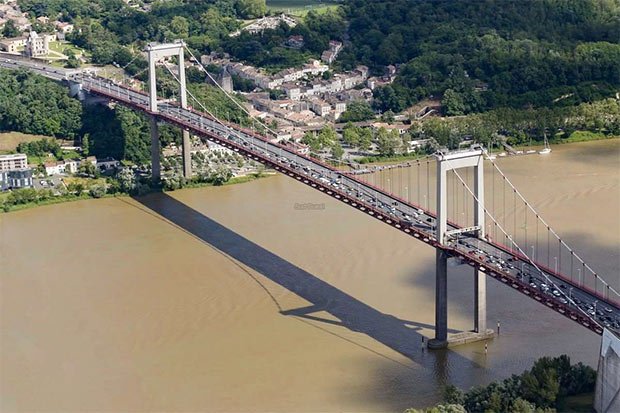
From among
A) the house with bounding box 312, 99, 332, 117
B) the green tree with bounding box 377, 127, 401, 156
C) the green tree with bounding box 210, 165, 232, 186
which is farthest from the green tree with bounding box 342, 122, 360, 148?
the green tree with bounding box 210, 165, 232, 186

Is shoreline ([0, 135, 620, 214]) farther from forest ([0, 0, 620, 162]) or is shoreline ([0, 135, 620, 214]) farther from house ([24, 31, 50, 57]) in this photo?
house ([24, 31, 50, 57])

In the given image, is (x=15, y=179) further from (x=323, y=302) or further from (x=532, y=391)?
(x=532, y=391)

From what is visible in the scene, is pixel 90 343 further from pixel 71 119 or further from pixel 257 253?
pixel 71 119

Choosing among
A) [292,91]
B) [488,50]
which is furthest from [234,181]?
[488,50]

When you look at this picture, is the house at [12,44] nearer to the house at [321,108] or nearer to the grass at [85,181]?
the house at [321,108]

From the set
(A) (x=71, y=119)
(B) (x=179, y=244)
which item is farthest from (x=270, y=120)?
(B) (x=179, y=244)

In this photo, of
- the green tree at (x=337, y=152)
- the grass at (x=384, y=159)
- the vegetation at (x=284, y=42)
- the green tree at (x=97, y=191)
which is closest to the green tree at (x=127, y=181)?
the green tree at (x=97, y=191)
